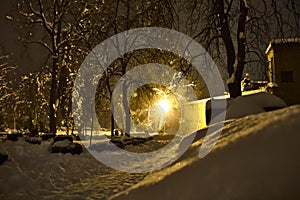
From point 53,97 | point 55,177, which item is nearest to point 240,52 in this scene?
point 55,177

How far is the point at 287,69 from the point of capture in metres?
25.3

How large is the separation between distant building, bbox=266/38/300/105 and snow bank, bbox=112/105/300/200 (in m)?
23.9

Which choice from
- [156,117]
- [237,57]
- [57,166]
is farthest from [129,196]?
[156,117]

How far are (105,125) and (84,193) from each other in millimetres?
68070

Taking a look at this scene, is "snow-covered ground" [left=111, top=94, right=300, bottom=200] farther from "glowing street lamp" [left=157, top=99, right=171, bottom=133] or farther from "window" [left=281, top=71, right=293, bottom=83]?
"glowing street lamp" [left=157, top=99, right=171, bottom=133]

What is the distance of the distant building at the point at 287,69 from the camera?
81.7 feet

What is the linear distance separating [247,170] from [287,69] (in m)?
25.0

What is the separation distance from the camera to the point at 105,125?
75.0 metres

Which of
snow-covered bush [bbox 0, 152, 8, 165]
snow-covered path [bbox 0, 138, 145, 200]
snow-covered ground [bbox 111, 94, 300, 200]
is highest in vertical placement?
snow-covered ground [bbox 111, 94, 300, 200]

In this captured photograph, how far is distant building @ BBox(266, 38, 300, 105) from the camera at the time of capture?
24.9 meters

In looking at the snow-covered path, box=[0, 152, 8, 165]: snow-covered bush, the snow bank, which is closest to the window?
the snow-covered path

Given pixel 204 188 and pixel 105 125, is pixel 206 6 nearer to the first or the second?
pixel 204 188

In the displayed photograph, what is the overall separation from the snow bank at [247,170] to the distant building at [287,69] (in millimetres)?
23887

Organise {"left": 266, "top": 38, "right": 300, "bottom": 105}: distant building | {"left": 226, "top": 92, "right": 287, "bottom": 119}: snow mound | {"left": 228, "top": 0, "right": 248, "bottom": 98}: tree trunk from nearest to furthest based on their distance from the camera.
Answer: {"left": 226, "top": 92, "right": 287, "bottom": 119}: snow mound → {"left": 228, "top": 0, "right": 248, "bottom": 98}: tree trunk → {"left": 266, "top": 38, "right": 300, "bottom": 105}: distant building
